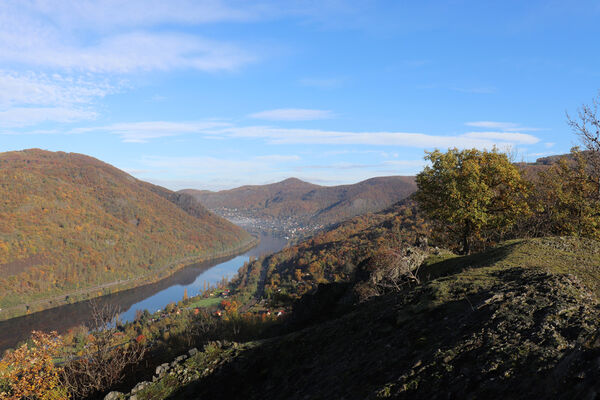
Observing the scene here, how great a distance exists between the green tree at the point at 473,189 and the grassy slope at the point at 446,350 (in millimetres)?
8196

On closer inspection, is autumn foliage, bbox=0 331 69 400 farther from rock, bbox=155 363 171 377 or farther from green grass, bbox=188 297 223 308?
green grass, bbox=188 297 223 308

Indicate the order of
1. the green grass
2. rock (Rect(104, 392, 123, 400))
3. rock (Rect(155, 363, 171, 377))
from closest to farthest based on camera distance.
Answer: rock (Rect(104, 392, 123, 400)) → rock (Rect(155, 363, 171, 377)) → the green grass


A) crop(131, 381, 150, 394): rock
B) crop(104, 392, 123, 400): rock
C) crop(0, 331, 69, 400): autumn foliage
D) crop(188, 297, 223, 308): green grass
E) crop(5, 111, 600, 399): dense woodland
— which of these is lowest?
crop(188, 297, 223, 308): green grass

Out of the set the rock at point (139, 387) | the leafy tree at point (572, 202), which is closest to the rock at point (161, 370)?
the rock at point (139, 387)

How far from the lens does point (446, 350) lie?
672 cm

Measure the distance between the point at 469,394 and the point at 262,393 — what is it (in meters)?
6.91

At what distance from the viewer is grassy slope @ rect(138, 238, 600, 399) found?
5113 millimetres

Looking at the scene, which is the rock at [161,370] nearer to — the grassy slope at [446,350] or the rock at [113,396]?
the grassy slope at [446,350]

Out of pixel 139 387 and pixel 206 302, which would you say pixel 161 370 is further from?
pixel 206 302

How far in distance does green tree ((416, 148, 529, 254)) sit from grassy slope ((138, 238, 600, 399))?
8.20 meters

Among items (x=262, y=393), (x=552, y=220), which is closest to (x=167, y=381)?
(x=262, y=393)

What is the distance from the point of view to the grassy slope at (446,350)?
511 cm

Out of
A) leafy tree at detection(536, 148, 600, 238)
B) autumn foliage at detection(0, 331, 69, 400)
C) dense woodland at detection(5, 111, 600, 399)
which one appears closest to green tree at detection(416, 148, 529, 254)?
dense woodland at detection(5, 111, 600, 399)

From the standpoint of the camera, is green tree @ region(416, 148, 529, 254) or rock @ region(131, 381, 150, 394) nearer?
rock @ region(131, 381, 150, 394)
